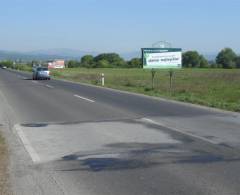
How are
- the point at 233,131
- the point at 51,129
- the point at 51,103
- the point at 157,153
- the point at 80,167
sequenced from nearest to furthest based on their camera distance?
the point at 80,167
the point at 157,153
the point at 233,131
the point at 51,129
the point at 51,103


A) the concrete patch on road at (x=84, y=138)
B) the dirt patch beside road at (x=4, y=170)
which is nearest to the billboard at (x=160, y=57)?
the concrete patch on road at (x=84, y=138)

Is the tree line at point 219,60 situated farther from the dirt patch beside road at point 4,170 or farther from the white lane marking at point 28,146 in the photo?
the dirt patch beside road at point 4,170

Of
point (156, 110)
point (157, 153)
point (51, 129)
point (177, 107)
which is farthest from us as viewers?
point (177, 107)

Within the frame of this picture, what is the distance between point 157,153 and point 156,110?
30.1ft

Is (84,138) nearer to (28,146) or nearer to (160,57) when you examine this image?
(28,146)

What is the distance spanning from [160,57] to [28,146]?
27564mm

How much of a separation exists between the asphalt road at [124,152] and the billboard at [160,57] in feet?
64.6

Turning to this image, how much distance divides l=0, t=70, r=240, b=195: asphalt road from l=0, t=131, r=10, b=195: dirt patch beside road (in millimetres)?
118

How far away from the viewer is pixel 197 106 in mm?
21109

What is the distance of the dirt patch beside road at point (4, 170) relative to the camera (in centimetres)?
725

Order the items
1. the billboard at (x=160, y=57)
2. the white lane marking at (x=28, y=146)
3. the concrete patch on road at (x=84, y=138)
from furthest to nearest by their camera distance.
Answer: the billboard at (x=160, y=57) < the concrete patch on road at (x=84, y=138) < the white lane marking at (x=28, y=146)

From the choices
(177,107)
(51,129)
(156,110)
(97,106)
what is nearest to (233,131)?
(51,129)

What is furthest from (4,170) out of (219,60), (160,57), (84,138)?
(219,60)

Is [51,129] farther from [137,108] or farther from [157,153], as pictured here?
[137,108]
